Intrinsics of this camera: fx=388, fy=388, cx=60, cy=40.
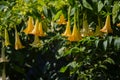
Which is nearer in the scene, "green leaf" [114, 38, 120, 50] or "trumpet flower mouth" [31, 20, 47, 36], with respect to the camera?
"trumpet flower mouth" [31, 20, 47, 36]

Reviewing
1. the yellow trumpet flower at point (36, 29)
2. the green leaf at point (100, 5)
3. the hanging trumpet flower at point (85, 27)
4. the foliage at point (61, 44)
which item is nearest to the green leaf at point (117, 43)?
the foliage at point (61, 44)

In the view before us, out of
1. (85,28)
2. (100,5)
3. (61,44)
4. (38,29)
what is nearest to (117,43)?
(85,28)

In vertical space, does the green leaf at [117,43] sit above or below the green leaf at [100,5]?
below

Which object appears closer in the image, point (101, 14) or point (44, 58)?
point (101, 14)

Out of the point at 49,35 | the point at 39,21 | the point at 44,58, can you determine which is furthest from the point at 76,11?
the point at 44,58

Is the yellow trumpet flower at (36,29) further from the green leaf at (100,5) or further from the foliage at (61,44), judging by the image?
the green leaf at (100,5)

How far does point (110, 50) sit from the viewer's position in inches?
145

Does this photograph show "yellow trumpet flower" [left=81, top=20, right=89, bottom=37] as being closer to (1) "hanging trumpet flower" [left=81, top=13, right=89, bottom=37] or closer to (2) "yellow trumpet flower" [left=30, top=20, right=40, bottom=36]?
(1) "hanging trumpet flower" [left=81, top=13, right=89, bottom=37]

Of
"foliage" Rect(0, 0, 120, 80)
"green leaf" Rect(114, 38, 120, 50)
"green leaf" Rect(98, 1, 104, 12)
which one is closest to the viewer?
"green leaf" Rect(98, 1, 104, 12)

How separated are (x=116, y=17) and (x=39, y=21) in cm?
58

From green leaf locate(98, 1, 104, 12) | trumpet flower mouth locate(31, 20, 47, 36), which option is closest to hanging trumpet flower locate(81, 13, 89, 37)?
green leaf locate(98, 1, 104, 12)

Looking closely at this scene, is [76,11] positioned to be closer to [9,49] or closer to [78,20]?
[78,20]

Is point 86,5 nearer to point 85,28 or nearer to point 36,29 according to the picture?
point 85,28

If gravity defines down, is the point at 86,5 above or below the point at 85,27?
above
